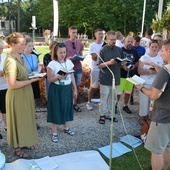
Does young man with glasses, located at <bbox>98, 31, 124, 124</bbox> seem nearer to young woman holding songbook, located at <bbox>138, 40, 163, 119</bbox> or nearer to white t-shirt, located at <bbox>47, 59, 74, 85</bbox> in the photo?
young woman holding songbook, located at <bbox>138, 40, 163, 119</bbox>

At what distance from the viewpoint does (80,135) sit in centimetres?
416

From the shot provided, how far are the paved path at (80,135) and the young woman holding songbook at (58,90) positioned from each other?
0.64 feet

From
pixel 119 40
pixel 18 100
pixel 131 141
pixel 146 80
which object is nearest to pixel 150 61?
pixel 146 80

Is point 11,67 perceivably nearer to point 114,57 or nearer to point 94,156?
point 94,156

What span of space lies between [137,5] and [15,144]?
77.4ft

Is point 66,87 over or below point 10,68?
below

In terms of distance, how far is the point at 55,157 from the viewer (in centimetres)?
343

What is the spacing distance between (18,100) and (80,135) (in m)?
1.47

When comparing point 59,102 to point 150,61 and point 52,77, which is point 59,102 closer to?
point 52,77

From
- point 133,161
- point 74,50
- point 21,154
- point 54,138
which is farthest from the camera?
point 74,50

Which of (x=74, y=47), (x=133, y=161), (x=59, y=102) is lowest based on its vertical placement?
(x=133, y=161)

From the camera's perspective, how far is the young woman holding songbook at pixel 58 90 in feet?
11.8

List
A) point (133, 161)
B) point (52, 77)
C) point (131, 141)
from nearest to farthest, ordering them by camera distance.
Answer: point (133, 161), point (52, 77), point (131, 141)

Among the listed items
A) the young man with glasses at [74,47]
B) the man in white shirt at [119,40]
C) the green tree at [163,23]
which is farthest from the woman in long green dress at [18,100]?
the green tree at [163,23]
